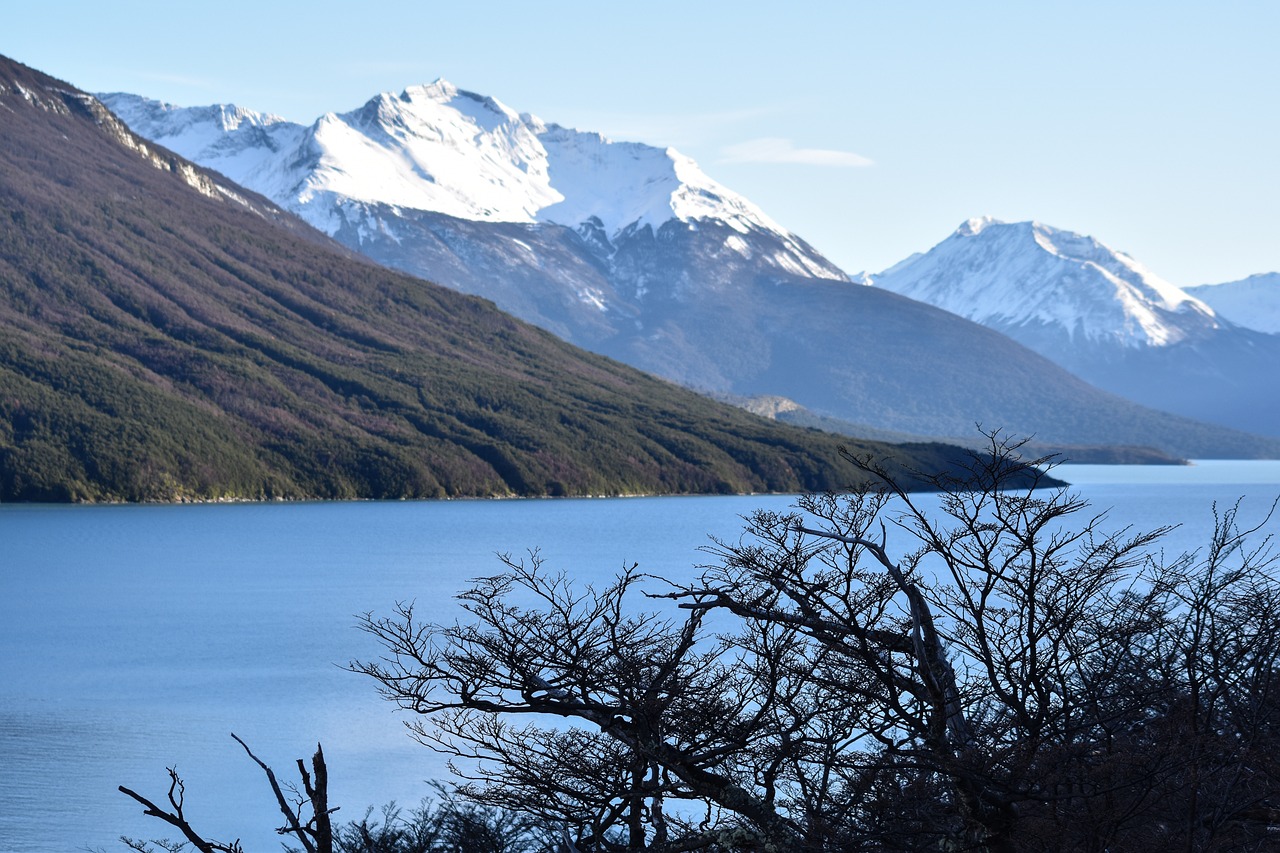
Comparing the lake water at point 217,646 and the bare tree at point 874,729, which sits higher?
the bare tree at point 874,729

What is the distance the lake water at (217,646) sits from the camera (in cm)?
4088

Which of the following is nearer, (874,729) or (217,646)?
(874,729)

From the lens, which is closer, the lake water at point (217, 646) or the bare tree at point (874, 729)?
the bare tree at point (874, 729)

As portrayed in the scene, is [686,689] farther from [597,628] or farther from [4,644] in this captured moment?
[4,644]

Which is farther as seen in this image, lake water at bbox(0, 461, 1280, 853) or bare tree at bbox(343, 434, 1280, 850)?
lake water at bbox(0, 461, 1280, 853)

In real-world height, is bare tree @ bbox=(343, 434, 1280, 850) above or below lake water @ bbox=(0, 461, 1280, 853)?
above

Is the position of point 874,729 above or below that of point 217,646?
above

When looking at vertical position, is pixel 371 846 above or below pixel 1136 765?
below

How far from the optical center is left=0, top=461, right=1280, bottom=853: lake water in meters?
40.9

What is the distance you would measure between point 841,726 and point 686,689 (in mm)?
1389

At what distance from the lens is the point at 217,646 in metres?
71.6

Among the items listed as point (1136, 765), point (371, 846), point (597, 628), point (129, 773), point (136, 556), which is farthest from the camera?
point (136, 556)

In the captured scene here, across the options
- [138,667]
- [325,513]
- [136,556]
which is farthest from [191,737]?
[325,513]

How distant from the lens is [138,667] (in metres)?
65.7
